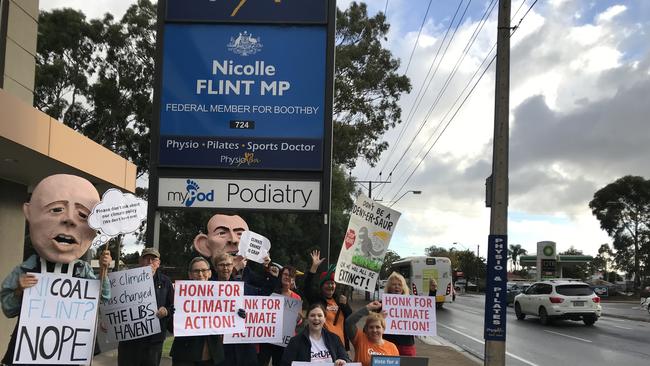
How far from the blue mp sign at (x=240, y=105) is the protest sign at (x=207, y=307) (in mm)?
1550

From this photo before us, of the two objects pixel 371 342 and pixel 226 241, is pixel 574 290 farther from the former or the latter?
pixel 371 342

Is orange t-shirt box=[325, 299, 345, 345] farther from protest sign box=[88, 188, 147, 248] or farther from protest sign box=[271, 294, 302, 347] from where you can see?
protest sign box=[88, 188, 147, 248]

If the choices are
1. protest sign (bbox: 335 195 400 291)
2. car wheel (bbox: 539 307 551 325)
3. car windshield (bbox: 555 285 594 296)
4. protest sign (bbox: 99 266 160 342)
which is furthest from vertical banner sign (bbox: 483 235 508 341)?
car wheel (bbox: 539 307 551 325)

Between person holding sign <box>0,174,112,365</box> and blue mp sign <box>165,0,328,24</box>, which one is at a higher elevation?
blue mp sign <box>165,0,328,24</box>

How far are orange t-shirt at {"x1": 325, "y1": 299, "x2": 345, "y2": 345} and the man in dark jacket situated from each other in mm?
1600

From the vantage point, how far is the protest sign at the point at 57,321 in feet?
14.2

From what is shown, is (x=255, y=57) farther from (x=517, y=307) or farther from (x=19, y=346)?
(x=517, y=307)

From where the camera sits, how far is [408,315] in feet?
20.9

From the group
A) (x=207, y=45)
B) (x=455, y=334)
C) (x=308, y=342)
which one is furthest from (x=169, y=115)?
(x=455, y=334)

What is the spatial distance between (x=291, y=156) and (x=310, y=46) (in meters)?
1.23

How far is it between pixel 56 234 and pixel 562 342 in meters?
15.4

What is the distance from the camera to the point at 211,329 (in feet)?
18.0

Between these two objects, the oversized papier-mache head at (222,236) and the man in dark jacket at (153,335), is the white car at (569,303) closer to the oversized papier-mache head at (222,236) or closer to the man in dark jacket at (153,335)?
the oversized papier-mache head at (222,236)

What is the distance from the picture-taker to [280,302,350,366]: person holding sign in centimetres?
515
